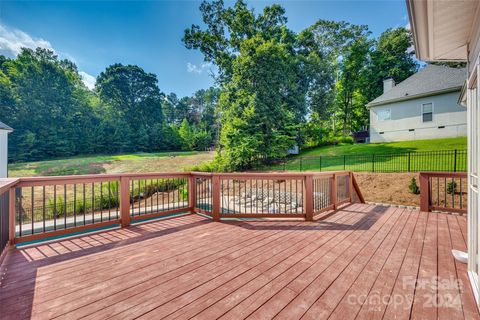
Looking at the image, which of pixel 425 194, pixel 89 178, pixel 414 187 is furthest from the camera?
pixel 414 187

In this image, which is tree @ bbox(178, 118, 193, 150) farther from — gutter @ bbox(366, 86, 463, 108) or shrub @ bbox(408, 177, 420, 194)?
shrub @ bbox(408, 177, 420, 194)

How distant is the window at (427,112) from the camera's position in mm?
12930

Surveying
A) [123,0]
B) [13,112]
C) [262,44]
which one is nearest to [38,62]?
[13,112]

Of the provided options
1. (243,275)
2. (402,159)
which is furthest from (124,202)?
(402,159)

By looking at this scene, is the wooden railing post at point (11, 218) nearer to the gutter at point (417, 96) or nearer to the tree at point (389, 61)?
the gutter at point (417, 96)

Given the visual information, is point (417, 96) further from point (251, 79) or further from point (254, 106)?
point (251, 79)

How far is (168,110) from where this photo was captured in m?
45.8

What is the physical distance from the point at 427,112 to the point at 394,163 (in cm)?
639

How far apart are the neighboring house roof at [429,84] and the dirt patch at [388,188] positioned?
8680 mm

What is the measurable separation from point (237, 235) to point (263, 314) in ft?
5.75

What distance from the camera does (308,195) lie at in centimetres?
409

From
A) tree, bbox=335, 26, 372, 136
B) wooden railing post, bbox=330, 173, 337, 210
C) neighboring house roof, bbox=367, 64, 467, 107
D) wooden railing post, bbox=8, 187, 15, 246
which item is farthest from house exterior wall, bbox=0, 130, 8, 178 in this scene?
tree, bbox=335, 26, 372, 136

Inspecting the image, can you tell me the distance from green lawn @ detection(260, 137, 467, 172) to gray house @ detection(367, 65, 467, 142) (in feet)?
2.93

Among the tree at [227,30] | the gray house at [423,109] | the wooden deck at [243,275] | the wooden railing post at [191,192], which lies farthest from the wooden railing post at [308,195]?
the gray house at [423,109]
